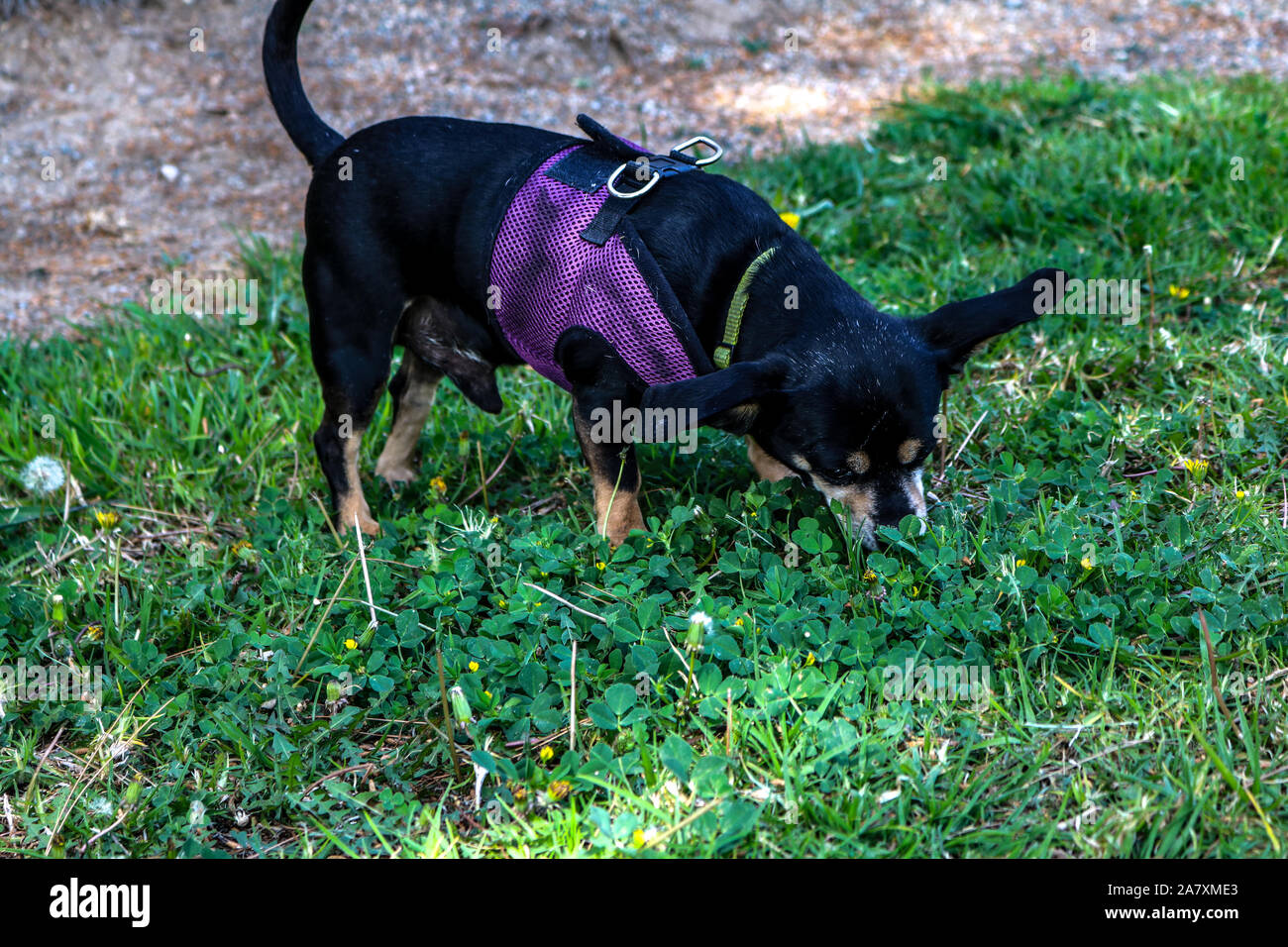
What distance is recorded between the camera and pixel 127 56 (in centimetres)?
702

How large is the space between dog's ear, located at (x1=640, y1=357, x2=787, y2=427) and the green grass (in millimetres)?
525

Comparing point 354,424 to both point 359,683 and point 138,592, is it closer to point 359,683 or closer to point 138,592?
point 138,592

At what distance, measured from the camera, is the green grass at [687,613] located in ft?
7.95

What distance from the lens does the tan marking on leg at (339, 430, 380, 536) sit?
3764mm

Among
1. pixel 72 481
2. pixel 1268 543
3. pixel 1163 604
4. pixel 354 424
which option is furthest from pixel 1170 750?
pixel 72 481

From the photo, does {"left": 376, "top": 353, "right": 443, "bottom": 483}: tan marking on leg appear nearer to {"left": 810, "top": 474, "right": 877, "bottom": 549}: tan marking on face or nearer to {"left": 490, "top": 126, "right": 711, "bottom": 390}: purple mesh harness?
{"left": 490, "top": 126, "right": 711, "bottom": 390}: purple mesh harness

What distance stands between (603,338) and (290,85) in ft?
4.94

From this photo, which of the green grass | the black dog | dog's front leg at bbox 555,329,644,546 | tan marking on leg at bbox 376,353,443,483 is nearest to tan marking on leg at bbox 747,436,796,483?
the black dog

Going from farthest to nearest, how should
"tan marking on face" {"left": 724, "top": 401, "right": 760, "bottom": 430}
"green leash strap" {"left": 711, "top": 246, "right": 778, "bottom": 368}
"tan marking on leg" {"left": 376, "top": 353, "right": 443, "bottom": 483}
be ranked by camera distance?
"tan marking on leg" {"left": 376, "top": 353, "right": 443, "bottom": 483} → "green leash strap" {"left": 711, "top": 246, "right": 778, "bottom": 368} → "tan marking on face" {"left": 724, "top": 401, "right": 760, "bottom": 430}

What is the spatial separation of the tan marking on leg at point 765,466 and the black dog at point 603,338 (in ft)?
0.03

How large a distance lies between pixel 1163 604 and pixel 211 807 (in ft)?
7.93

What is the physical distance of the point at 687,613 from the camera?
119 inches

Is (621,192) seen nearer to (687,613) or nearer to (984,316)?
(984,316)

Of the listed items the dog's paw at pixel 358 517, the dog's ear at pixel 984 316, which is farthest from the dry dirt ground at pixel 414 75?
the dog's ear at pixel 984 316
